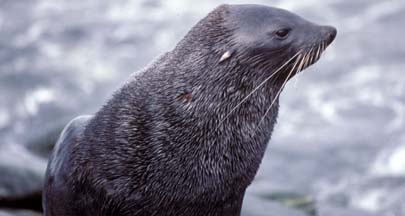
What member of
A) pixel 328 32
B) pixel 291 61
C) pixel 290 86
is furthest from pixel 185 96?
pixel 290 86

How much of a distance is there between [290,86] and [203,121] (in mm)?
9119

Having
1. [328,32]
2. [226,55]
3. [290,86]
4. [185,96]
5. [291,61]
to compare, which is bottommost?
[185,96]

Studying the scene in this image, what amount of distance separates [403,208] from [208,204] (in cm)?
564

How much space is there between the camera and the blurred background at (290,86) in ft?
43.2

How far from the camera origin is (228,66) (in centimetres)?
691

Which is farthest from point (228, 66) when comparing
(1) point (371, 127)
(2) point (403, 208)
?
(1) point (371, 127)

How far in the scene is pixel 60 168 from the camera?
7.39 metres

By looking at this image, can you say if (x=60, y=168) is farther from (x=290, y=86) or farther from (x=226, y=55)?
(x=290, y=86)

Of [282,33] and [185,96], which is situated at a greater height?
[282,33]

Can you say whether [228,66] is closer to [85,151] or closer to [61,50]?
[85,151]

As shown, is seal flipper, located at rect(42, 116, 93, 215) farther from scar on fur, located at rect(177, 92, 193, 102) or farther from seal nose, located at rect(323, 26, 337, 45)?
seal nose, located at rect(323, 26, 337, 45)

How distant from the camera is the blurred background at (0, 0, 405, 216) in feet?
43.2

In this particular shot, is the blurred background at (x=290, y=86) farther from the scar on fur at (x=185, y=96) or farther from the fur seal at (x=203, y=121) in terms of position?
the scar on fur at (x=185, y=96)

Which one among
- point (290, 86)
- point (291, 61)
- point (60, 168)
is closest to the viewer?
point (291, 61)
